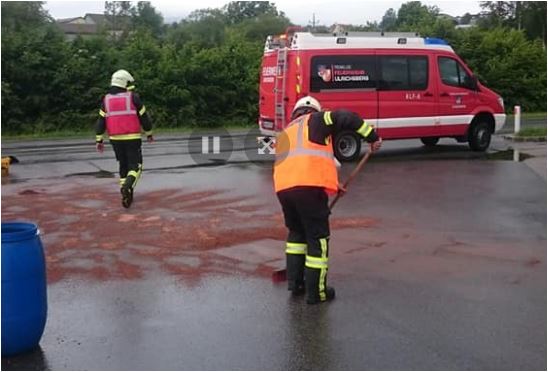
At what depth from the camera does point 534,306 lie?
18.9 feet

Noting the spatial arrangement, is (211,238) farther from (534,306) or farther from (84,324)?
(534,306)

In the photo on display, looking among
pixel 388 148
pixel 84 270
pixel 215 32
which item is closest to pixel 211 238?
pixel 84 270

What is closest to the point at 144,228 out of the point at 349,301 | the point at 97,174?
the point at 349,301

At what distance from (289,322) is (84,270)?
2.38 meters

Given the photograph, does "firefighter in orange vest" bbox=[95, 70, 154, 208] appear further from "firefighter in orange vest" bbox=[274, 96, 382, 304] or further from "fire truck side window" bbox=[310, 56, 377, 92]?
"fire truck side window" bbox=[310, 56, 377, 92]

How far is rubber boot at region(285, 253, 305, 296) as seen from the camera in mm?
6223

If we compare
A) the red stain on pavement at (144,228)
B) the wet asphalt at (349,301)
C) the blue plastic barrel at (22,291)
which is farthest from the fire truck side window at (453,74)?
the blue plastic barrel at (22,291)

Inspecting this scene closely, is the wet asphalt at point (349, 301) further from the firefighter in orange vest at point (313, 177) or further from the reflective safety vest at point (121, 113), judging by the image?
the reflective safety vest at point (121, 113)

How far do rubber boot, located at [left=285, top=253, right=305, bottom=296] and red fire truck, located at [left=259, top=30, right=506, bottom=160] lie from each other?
8182mm

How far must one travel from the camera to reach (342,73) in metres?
14.8

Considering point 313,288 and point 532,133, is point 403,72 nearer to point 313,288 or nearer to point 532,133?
point 532,133

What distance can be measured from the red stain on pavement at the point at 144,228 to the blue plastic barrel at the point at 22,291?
185 centimetres

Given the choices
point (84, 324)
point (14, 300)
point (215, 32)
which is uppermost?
point (215, 32)

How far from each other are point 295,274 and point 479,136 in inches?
451
